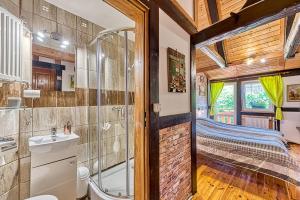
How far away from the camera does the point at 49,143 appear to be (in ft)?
5.63

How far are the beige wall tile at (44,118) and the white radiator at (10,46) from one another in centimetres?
48

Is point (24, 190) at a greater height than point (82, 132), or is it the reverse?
point (82, 132)

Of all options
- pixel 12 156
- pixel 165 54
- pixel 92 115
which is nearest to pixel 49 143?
pixel 12 156

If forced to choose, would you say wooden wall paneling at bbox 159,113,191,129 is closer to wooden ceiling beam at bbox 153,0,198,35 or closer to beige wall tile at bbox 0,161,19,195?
wooden ceiling beam at bbox 153,0,198,35

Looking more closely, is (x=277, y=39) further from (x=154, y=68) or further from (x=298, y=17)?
(x=154, y=68)

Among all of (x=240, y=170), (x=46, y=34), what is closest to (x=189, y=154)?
(x=240, y=170)

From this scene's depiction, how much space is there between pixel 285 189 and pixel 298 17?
8.48 ft

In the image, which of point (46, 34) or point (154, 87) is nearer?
point (154, 87)

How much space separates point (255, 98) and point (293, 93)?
3.42 feet

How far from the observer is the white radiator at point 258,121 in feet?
17.1

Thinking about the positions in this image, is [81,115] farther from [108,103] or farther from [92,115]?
[108,103]

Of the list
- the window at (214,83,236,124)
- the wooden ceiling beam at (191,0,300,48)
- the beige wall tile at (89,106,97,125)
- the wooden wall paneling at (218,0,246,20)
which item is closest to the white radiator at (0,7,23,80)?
the beige wall tile at (89,106,97,125)

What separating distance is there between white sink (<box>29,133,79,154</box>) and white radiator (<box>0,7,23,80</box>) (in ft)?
2.36

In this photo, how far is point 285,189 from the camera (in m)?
2.35
